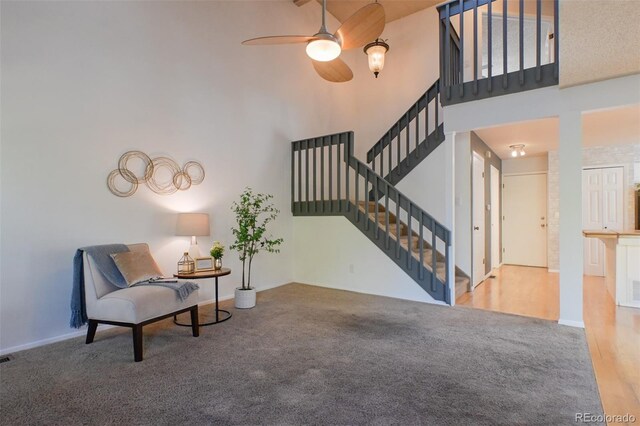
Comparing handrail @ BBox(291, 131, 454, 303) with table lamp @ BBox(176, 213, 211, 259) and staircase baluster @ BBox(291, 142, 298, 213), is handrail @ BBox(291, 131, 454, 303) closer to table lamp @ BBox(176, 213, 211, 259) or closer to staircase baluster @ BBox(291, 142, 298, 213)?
staircase baluster @ BBox(291, 142, 298, 213)

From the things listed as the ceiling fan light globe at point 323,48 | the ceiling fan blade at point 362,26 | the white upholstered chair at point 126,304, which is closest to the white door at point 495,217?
the ceiling fan blade at point 362,26

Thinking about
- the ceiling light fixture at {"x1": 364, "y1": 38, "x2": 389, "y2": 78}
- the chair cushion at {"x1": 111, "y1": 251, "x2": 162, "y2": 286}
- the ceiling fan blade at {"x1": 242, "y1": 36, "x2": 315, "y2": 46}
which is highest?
the ceiling light fixture at {"x1": 364, "y1": 38, "x2": 389, "y2": 78}

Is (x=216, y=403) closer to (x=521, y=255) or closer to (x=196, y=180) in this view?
(x=196, y=180)

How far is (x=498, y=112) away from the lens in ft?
13.1

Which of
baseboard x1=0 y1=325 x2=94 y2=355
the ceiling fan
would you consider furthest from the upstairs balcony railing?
baseboard x1=0 y1=325 x2=94 y2=355

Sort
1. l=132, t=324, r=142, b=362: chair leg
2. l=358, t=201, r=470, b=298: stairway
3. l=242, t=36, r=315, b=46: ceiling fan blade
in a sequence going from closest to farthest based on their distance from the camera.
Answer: l=132, t=324, r=142, b=362: chair leg < l=242, t=36, r=315, b=46: ceiling fan blade < l=358, t=201, r=470, b=298: stairway

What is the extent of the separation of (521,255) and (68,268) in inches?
321

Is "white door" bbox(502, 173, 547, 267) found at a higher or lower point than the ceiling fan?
lower

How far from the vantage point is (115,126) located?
11.6ft

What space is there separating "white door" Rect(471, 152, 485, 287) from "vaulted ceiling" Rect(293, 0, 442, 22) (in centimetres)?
323

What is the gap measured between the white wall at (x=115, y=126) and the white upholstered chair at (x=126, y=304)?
0.50m

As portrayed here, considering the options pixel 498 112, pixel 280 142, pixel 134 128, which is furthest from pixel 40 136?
pixel 498 112

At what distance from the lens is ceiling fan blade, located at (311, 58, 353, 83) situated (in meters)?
3.58

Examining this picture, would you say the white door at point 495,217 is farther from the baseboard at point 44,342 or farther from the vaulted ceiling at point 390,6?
the baseboard at point 44,342
